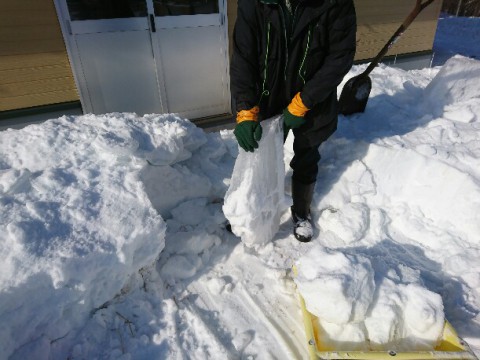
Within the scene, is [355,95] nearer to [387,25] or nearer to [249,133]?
[249,133]

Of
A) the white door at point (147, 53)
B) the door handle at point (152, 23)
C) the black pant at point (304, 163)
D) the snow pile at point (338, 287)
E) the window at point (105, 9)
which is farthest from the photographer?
the door handle at point (152, 23)

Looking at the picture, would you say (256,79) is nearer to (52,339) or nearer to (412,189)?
(412,189)

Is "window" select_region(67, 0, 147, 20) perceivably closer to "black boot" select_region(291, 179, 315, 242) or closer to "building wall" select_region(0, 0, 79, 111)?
"building wall" select_region(0, 0, 79, 111)

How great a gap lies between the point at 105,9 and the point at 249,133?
266cm

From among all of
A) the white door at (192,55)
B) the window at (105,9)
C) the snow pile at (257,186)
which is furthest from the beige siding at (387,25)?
the snow pile at (257,186)

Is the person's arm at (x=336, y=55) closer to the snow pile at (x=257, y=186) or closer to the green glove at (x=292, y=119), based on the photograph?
the green glove at (x=292, y=119)

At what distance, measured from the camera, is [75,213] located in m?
1.88

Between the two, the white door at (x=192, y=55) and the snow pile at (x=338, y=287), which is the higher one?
the white door at (x=192, y=55)

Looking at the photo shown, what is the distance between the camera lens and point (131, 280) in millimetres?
2053

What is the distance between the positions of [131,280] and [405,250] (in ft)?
6.21

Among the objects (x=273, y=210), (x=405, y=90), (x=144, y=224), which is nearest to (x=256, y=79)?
(x=273, y=210)

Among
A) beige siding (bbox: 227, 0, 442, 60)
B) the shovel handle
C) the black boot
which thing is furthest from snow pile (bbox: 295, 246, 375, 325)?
beige siding (bbox: 227, 0, 442, 60)

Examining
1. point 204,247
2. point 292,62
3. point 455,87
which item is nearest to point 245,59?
point 292,62

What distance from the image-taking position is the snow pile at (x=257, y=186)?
2.12 m
